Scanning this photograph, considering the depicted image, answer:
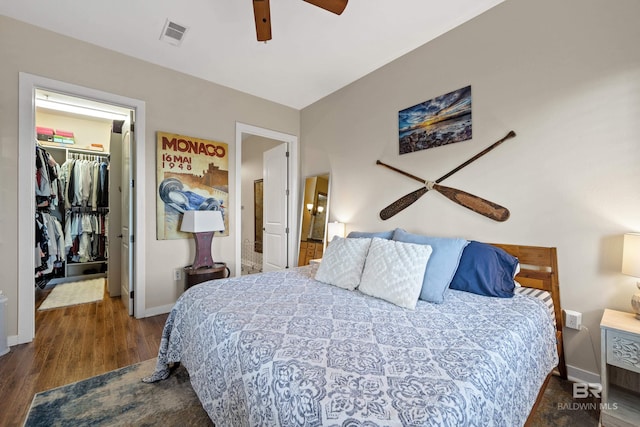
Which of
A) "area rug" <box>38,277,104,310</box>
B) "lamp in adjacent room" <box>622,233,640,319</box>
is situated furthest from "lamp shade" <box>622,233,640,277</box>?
"area rug" <box>38,277,104,310</box>

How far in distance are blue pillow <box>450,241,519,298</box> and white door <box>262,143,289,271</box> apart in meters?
2.81

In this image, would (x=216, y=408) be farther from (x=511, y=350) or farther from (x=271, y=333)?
(x=511, y=350)

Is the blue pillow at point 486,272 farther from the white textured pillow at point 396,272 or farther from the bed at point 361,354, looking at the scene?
the white textured pillow at point 396,272

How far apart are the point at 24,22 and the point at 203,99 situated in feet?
5.05

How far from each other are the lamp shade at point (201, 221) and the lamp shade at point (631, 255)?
3.40m

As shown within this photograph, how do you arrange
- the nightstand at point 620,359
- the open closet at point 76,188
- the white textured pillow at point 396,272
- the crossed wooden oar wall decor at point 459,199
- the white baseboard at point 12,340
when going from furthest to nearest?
the open closet at point 76,188 < the white baseboard at point 12,340 < the crossed wooden oar wall decor at point 459,199 < the white textured pillow at point 396,272 < the nightstand at point 620,359

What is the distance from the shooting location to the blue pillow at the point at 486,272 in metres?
1.79

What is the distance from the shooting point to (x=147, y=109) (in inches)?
116

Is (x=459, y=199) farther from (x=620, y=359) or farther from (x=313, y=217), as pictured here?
(x=313, y=217)

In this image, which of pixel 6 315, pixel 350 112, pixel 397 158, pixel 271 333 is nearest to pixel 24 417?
pixel 6 315

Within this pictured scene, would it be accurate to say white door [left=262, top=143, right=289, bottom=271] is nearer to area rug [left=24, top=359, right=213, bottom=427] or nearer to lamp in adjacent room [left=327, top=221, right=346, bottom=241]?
lamp in adjacent room [left=327, top=221, right=346, bottom=241]

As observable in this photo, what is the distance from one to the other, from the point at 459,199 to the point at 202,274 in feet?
9.16

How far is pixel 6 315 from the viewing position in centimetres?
222

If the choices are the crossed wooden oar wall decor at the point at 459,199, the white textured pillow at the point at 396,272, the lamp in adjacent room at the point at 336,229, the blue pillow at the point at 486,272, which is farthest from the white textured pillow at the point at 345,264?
the lamp in adjacent room at the point at 336,229
